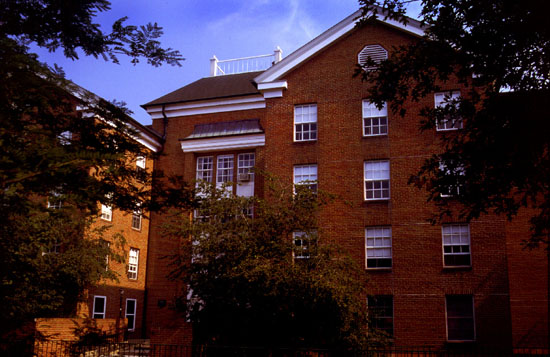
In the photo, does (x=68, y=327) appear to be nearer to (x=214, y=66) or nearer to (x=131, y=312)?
(x=131, y=312)

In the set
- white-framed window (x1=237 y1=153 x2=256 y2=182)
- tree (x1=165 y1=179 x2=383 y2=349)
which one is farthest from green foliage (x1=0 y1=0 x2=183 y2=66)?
white-framed window (x1=237 y1=153 x2=256 y2=182)

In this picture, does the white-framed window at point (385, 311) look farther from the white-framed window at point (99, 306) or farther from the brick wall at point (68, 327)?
the white-framed window at point (99, 306)

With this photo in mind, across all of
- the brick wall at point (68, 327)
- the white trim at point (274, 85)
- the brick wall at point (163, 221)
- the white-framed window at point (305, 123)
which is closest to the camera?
the brick wall at point (68, 327)

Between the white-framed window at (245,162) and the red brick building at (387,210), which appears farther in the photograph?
the white-framed window at (245,162)

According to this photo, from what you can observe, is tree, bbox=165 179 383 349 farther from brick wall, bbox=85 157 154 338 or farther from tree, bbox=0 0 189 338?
brick wall, bbox=85 157 154 338

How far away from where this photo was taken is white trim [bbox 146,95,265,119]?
32156 millimetres

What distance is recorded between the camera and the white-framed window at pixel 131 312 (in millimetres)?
30656

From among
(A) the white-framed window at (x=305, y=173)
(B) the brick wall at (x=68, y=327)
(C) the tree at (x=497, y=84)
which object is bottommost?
(B) the brick wall at (x=68, y=327)

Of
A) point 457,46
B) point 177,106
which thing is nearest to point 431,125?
point 457,46

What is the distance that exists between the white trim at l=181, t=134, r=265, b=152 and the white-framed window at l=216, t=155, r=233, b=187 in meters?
0.63

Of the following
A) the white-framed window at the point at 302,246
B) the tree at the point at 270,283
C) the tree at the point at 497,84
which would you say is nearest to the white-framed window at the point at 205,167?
the tree at the point at 270,283

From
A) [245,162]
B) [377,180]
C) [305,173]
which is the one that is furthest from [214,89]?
[377,180]

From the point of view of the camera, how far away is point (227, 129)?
3164 centimetres

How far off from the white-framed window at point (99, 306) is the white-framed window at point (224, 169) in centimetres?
852
